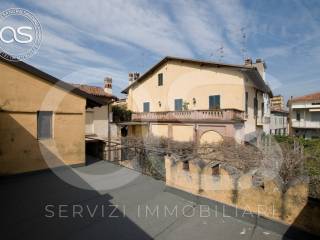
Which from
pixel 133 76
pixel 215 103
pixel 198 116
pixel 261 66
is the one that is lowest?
pixel 198 116

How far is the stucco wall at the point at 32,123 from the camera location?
731cm

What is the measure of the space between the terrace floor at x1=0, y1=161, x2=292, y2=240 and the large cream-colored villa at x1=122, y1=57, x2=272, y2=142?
1185 cm

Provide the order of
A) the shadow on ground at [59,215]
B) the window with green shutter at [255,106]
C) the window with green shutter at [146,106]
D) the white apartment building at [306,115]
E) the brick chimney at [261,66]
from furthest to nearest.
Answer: the white apartment building at [306,115], the brick chimney at [261,66], the window with green shutter at [146,106], the window with green shutter at [255,106], the shadow on ground at [59,215]

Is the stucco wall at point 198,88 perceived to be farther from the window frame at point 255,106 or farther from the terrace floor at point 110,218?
the terrace floor at point 110,218

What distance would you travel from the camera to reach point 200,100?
2052cm

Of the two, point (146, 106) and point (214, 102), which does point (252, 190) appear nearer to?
point (214, 102)

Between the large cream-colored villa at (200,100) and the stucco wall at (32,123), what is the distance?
11.1 metres

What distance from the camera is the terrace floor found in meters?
4.07

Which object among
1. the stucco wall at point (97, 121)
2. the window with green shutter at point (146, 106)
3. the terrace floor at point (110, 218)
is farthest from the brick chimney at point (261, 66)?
the terrace floor at point (110, 218)

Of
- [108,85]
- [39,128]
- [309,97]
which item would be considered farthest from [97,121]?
[309,97]

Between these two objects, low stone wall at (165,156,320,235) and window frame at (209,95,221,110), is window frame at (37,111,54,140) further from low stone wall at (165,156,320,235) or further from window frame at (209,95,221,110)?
window frame at (209,95,221,110)

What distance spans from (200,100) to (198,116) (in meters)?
2.95

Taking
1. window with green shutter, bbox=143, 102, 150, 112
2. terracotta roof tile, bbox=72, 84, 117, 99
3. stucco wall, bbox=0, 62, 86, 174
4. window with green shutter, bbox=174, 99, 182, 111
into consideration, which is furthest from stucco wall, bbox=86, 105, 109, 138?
stucco wall, bbox=0, 62, 86, 174

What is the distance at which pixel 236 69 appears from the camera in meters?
18.3
